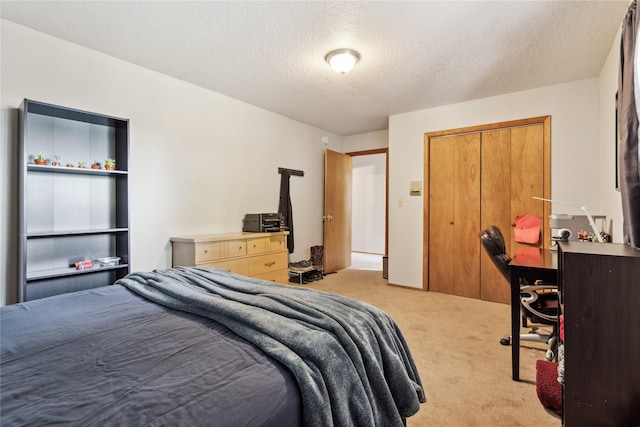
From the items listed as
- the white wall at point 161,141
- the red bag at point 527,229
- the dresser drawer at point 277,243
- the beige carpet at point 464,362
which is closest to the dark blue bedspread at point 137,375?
the beige carpet at point 464,362

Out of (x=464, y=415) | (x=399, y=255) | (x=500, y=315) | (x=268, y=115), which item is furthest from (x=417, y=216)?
(x=464, y=415)

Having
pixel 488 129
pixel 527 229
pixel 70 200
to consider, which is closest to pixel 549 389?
pixel 527 229

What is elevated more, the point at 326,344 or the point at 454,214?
the point at 454,214

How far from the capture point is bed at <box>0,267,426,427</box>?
72 centimetres

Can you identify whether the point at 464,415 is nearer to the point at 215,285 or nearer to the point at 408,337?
the point at 408,337

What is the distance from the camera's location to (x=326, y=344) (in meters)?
0.98

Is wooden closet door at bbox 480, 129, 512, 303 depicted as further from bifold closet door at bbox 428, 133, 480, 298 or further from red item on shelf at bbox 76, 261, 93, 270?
red item on shelf at bbox 76, 261, 93, 270

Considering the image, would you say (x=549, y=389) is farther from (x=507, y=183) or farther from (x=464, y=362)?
(x=507, y=183)

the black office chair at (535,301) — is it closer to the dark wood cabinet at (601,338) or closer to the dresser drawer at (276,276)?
the dark wood cabinet at (601,338)

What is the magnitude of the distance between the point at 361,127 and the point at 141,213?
3.64 m

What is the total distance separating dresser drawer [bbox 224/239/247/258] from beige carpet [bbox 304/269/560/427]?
1.61 metres

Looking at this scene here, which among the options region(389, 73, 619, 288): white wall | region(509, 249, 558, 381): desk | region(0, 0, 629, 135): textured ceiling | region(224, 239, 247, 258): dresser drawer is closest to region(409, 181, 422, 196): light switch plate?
region(389, 73, 619, 288): white wall

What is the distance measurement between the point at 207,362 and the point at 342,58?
8.33ft

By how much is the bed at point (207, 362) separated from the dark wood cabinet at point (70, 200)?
1.09 metres
